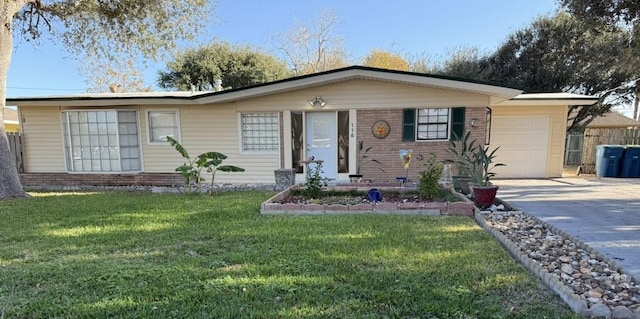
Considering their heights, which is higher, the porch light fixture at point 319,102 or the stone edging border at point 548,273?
the porch light fixture at point 319,102

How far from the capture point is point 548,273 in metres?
2.84

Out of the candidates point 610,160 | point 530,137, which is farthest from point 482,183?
point 610,160

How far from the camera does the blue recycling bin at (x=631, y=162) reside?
9086 mm

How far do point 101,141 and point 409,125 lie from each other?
9.11m

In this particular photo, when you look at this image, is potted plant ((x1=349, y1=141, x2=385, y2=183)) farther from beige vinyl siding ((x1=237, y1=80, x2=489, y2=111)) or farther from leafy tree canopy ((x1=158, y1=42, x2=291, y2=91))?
leafy tree canopy ((x1=158, y1=42, x2=291, y2=91))

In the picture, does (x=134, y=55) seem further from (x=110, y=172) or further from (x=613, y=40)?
(x=613, y=40)

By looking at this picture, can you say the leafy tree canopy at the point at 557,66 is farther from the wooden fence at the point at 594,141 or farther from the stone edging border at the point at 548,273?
the stone edging border at the point at 548,273

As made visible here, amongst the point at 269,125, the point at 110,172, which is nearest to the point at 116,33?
the point at 110,172

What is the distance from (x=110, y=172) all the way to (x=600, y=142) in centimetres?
1571

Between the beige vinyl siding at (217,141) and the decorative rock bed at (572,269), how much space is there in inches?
245

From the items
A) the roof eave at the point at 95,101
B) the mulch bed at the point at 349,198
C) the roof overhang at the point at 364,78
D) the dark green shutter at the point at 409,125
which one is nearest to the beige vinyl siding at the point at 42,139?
the roof eave at the point at 95,101

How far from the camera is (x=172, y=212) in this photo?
5.66m

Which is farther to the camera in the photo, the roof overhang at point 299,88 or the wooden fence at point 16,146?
the wooden fence at point 16,146

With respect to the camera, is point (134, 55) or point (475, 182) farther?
point (134, 55)
